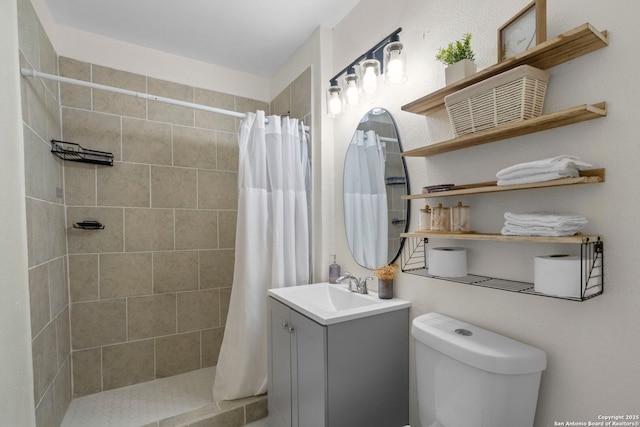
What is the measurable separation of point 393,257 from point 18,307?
1494mm

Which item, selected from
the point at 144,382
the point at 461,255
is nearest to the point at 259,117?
the point at 461,255

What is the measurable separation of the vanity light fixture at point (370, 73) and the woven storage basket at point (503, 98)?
43 centimetres

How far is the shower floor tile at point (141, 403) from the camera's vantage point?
1784mm

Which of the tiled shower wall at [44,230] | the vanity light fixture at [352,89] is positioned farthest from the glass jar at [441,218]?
the tiled shower wall at [44,230]

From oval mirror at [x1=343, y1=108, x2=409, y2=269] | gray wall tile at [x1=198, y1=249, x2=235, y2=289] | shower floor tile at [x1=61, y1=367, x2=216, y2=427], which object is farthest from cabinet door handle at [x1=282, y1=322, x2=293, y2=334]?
gray wall tile at [x1=198, y1=249, x2=235, y2=289]

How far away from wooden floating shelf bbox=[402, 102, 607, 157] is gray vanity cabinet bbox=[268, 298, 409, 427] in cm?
80

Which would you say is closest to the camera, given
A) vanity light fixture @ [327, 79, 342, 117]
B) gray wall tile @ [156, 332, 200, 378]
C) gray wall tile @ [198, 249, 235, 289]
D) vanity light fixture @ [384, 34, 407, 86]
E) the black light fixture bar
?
vanity light fixture @ [384, 34, 407, 86]

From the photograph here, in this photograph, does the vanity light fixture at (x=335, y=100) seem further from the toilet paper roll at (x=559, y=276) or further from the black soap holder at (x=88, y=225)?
the black soap holder at (x=88, y=225)

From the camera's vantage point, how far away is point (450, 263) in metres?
1.15

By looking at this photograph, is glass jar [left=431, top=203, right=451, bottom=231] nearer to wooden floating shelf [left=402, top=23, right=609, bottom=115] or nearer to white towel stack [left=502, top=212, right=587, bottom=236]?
white towel stack [left=502, top=212, right=587, bottom=236]

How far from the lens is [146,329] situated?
2248 millimetres

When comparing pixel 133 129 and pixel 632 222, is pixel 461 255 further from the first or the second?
pixel 133 129

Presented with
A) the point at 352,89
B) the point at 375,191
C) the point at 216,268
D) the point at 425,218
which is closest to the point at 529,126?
the point at 425,218

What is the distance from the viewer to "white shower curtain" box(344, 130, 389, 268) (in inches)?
65.0
